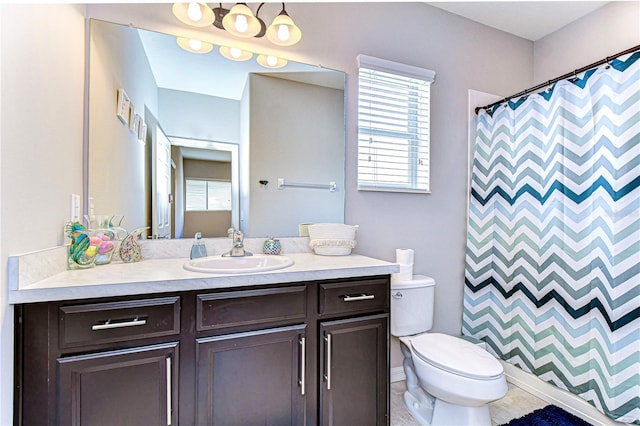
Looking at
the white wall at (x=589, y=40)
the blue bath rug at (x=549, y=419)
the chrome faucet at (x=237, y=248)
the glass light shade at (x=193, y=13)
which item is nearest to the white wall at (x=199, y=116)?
the glass light shade at (x=193, y=13)

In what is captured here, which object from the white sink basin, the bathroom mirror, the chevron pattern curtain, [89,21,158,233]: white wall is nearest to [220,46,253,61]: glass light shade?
the bathroom mirror

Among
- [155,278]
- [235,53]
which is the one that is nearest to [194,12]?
[235,53]

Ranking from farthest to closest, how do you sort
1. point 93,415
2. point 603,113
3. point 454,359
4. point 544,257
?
1. point 544,257
2. point 603,113
3. point 454,359
4. point 93,415

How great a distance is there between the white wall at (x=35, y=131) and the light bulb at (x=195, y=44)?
1.51 feet

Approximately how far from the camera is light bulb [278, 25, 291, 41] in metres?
1.60

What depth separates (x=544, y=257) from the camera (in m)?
1.87

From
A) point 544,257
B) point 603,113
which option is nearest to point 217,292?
point 544,257

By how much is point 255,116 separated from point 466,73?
1672 mm

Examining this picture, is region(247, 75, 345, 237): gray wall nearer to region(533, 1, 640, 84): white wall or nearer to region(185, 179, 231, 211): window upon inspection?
region(185, 179, 231, 211): window

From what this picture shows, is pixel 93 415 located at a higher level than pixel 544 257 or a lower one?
lower

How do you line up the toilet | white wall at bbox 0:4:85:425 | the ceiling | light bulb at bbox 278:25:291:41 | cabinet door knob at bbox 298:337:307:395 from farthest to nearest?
1. the ceiling
2. light bulb at bbox 278:25:291:41
3. the toilet
4. cabinet door knob at bbox 298:337:307:395
5. white wall at bbox 0:4:85:425

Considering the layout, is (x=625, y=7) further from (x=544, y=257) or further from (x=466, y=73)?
(x=544, y=257)

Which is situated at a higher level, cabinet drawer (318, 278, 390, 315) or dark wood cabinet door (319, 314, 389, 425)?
cabinet drawer (318, 278, 390, 315)

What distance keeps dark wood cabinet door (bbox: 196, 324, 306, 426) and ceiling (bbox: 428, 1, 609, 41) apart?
8.03 ft
